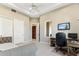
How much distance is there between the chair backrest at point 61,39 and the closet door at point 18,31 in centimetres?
64

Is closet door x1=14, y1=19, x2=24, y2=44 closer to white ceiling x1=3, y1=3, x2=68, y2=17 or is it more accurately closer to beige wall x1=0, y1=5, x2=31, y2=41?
beige wall x1=0, y1=5, x2=31, y2=41

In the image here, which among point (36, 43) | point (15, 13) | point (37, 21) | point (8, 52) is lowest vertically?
point (8, 52)

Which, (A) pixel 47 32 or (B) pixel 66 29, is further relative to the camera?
(A) pixel 47 32

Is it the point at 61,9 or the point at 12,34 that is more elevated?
the point at 61,9

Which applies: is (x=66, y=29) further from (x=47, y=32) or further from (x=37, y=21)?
(x=37, y=21)

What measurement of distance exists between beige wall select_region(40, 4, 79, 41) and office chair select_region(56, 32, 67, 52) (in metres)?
0.08

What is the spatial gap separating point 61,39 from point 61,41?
35 millimetres

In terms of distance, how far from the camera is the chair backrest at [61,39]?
1.92 m

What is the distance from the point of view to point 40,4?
6.33ft

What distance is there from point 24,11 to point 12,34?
46 cm

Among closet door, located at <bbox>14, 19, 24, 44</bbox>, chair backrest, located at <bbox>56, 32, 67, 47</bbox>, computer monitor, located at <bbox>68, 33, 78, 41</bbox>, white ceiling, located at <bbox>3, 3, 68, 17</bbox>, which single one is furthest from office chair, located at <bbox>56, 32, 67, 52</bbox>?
closet door, located at <bbox>14, 19, 24, 44</bbox>

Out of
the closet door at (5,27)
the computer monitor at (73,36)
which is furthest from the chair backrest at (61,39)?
the closet door at (5,27)

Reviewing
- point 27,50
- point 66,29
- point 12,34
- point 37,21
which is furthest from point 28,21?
point 66,29

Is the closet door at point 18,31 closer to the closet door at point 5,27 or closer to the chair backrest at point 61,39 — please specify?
the closet door at point 5,27
